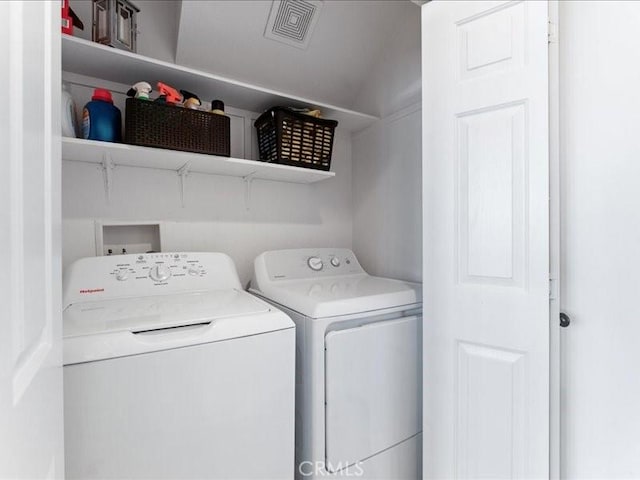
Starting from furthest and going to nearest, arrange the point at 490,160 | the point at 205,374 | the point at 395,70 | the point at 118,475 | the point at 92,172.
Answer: the point at 395,70 < the point at 92,172 < the point at 490,160 < the point at 205,374 < the point at 118,475

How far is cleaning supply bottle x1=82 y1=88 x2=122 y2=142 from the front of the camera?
1.33 meters

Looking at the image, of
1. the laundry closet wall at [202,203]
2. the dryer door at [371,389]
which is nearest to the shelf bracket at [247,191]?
the laundry closet wall at [202,203]

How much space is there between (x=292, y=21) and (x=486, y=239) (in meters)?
1.55

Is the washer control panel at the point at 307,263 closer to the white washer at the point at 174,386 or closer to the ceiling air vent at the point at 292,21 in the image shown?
the white washer at the point at 174,386

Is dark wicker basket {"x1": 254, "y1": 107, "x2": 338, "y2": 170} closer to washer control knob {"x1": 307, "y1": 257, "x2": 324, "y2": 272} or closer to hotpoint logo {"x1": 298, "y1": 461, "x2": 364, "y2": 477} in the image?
washer control knob {"x1": 307, "y1": 257, "x2": 324, "y2": 272}

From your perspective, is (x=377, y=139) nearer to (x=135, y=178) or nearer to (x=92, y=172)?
(x=135, y=178)

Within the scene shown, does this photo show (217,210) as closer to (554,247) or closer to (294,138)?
(294,138)

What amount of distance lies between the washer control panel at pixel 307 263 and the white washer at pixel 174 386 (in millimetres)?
439

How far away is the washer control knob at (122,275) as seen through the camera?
4.59 feet

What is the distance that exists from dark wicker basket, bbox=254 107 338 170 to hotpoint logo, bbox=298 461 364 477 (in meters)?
1.38

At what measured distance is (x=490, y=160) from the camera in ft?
3.82

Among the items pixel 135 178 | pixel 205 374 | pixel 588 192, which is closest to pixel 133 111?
pixel 135 178

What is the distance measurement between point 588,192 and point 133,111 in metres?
1.77

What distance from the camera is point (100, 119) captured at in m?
1.34
